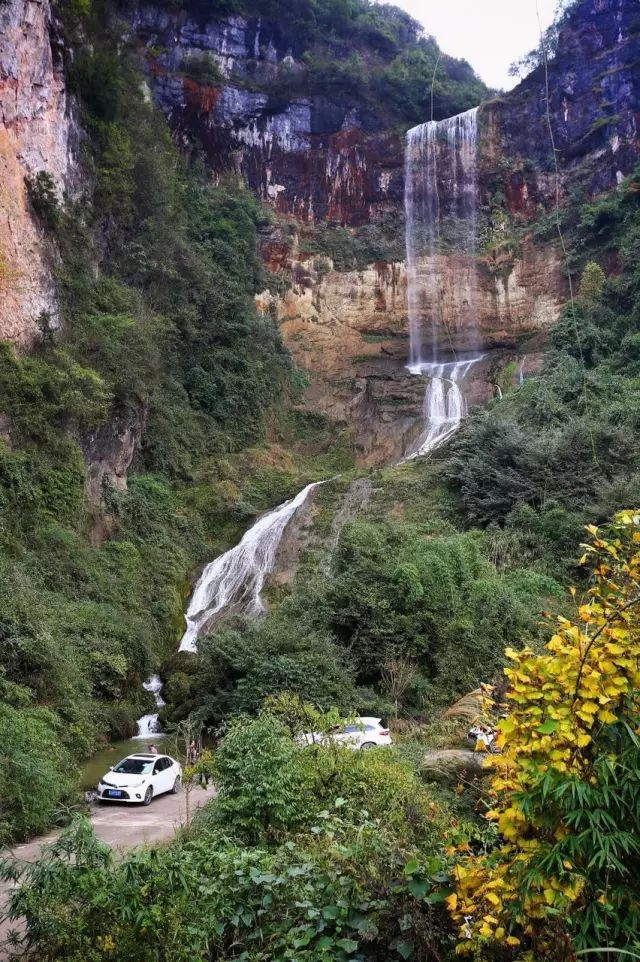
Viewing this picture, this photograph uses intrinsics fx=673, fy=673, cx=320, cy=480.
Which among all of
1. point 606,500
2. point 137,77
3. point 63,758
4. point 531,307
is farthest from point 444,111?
point 63,758

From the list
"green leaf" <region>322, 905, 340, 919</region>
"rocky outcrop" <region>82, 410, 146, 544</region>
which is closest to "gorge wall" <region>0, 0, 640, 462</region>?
"rocky outcrop" <region>82, 410, 146, 544</region>

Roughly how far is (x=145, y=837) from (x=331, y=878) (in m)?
5.78

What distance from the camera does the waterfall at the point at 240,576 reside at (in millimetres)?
22123

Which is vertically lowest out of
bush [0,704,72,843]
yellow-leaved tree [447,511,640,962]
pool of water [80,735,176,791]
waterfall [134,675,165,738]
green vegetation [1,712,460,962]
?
waterfall [134,675,165,738]

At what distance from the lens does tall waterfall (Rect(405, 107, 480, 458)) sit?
42938mm

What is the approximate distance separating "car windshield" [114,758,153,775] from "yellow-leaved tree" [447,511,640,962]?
30.9 ft

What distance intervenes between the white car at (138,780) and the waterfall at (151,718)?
172 inches

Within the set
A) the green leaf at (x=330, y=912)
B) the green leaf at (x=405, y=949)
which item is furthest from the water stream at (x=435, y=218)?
the green leaf at (x=405, y=949)

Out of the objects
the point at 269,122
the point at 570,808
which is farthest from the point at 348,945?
the point at 269,122

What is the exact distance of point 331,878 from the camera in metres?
3.78

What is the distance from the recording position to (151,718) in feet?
54.8

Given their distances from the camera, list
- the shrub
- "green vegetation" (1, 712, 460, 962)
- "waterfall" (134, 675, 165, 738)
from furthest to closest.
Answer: the shrub < "waterfall" (134, 675, 165, 738) < "green vegetation" (1, 712, 460, 962)

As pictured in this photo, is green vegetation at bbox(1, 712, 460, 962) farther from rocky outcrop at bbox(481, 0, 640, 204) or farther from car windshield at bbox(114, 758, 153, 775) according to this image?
rocky outcrop at bbox(481, 0, 640, 204)

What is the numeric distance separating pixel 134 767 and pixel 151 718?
5.42 metres
